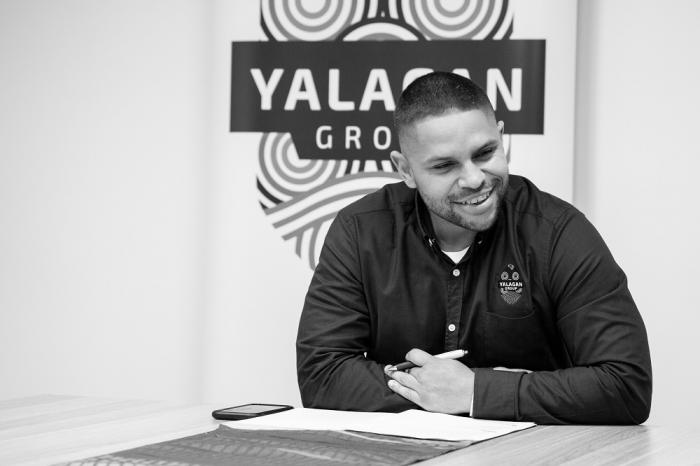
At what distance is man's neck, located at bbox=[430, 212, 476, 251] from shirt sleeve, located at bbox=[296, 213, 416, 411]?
0.20 metres

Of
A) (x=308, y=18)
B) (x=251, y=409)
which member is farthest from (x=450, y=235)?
(x=308, y=18)

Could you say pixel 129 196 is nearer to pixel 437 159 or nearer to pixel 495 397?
pixel 437 159

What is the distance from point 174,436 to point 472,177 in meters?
0.88

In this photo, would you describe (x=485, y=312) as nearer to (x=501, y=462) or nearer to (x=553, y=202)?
(x=553, y=202)

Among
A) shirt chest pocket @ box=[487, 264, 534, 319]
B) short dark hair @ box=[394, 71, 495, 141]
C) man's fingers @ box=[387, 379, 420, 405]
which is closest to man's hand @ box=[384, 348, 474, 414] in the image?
man's fingers @ box=[387, 379, 420, 405]

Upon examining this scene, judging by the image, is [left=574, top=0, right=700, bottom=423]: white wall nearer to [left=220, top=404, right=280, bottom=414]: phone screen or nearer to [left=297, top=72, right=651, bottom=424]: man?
[left=297, top=72, right=651, bottom=424]: man

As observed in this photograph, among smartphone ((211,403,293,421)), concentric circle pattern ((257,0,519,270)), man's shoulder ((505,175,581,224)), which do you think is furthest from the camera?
concentric circle pattern ((257,0,519,270))

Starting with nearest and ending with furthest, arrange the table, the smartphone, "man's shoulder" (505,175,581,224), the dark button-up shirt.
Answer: the table, the smartphone, the dark button-up shirt, "man's shoulder" (505,175,581,224)

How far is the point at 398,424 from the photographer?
1.55 m

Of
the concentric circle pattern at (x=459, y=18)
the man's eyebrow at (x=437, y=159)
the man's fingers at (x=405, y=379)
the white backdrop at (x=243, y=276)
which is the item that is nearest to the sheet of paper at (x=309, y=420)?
the man's fingers at (x=405, y=379)

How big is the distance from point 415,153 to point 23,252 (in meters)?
2.06

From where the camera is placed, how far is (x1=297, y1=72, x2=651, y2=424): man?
1.92 meters

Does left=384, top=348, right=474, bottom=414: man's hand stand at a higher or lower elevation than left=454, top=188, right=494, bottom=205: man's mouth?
lower

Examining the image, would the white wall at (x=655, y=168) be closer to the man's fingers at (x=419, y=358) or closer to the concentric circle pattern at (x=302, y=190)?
the concentric circle pattern at (x=302, y=190)
